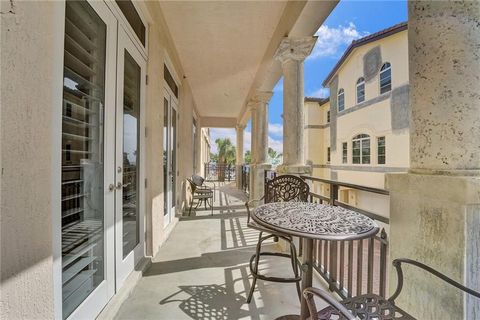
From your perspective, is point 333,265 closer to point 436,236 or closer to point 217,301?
point 217,301

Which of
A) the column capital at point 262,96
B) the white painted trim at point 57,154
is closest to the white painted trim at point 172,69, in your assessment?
the column capital at point 262,96

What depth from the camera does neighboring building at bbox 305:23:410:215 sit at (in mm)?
8312

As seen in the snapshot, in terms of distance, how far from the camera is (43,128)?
94 centimetres

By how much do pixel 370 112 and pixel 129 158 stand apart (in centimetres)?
1025

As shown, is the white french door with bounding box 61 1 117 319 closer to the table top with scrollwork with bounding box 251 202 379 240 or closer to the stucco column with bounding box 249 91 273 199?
the table top with scrollwork with bounding box 251 202 379 240

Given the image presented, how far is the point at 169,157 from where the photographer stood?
391cm

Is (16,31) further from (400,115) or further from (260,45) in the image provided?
(400,115)

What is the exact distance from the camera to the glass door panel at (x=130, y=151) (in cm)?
200

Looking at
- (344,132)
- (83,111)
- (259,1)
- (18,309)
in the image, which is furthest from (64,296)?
(344,132)

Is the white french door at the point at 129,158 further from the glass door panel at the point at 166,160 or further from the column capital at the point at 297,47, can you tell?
the column capital at the point at 297,47

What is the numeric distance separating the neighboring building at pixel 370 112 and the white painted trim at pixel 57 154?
20.4 ft

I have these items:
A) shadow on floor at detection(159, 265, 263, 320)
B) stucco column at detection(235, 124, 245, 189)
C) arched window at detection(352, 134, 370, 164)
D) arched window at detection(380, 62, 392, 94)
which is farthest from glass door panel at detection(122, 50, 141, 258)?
arched window at detection(352, 134, 370, 164)

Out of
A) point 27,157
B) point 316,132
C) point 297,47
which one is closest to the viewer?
point 27,157

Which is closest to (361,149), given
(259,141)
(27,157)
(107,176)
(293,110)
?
(259,141)
